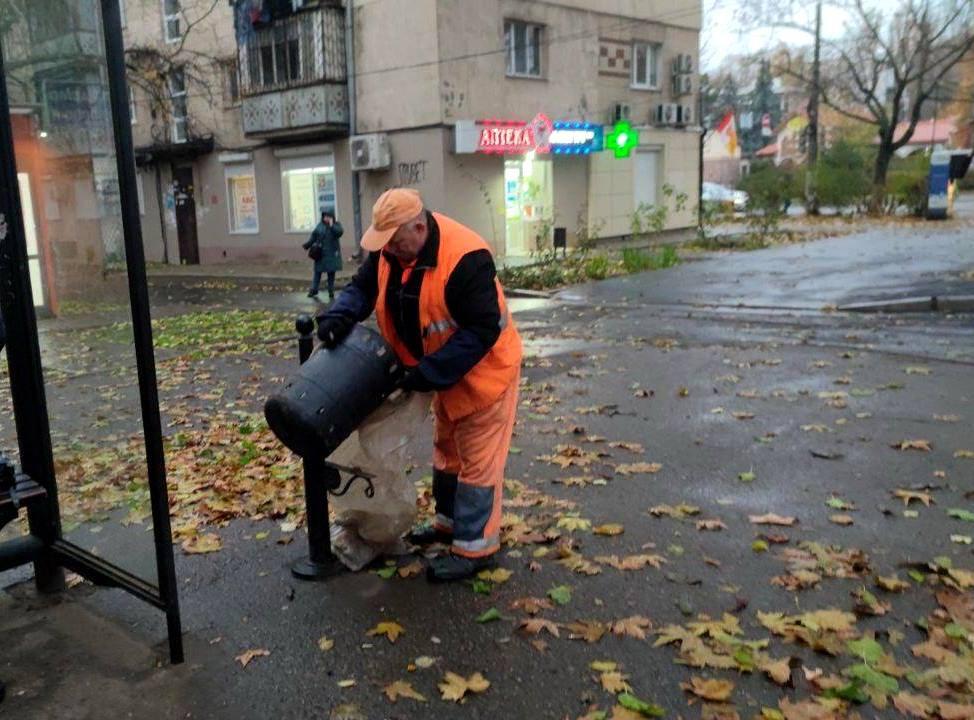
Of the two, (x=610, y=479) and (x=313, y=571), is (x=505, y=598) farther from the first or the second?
(x=610, y=479)

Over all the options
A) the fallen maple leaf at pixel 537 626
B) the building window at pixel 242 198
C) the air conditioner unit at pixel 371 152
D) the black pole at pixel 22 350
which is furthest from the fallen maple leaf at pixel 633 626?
the building window at pixel 242 198

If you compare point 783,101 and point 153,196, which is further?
point 783,101

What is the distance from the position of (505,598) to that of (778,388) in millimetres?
4471

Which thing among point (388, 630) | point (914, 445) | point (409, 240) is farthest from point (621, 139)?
point (388, 630)

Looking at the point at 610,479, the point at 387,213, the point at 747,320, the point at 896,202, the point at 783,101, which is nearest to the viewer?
the point at 387,213

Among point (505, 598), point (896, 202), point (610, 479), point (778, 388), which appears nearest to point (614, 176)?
point (896, 202)

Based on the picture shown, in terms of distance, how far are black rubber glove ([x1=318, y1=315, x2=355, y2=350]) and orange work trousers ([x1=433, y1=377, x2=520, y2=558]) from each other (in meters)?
0.53

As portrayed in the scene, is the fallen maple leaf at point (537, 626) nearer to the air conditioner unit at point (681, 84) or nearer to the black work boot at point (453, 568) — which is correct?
the black work boot at point (453, 568)

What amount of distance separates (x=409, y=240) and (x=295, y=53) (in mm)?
21400

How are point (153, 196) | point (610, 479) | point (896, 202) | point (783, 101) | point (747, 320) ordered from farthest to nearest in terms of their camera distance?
point (783, 101) → point (896, 202) → point (153, 196) → point (747, 320) → point (610, 479)

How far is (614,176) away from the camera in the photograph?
26344mm

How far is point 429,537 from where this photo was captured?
170 inches

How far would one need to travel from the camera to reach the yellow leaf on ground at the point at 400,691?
3.03m

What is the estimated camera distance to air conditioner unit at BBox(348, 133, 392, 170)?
22047 millimetres
